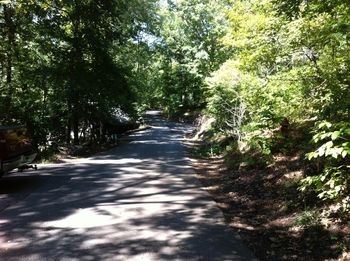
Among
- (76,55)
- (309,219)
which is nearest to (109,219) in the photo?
(309,219)

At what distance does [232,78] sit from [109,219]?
29.6ft

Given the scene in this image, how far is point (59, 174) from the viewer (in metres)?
11.3

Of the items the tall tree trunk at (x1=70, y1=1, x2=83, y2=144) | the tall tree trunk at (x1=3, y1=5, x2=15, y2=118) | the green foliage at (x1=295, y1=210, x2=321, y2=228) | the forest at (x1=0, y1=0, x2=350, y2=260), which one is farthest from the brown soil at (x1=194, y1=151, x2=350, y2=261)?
the tall tree trunk at (x1=3, y1=5, x2=15, y2=118)

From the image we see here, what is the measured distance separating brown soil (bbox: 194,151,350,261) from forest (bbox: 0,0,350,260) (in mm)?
182

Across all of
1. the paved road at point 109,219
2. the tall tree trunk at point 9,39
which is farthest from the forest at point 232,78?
the paved road at point 109,219

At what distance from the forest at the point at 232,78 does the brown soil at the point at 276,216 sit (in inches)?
7.2

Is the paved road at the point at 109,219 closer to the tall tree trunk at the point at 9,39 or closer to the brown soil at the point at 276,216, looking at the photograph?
the brown soil at the point at 276,216

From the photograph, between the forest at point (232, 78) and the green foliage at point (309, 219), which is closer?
the green foliage at point (309, 219)

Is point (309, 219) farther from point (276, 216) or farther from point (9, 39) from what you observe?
point (9, 39)

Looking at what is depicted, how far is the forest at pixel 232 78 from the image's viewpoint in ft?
20.0

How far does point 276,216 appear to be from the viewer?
6.80 metres

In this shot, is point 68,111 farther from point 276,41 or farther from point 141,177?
point 276,41

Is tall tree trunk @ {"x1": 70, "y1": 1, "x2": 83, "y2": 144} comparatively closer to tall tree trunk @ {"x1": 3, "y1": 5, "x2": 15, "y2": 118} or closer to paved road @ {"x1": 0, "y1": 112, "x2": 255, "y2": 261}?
tall tree trunk @ {"x1": 3, "y1": 5, "x2": 15, "y2": 118}

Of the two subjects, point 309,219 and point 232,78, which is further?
point 232,78
